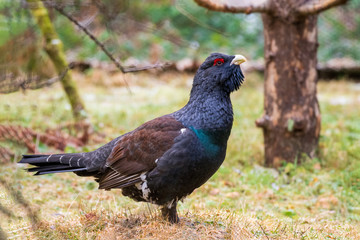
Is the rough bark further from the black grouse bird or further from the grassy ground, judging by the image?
the black grouse bird

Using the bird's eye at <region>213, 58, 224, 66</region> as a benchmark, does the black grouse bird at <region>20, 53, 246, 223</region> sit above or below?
below

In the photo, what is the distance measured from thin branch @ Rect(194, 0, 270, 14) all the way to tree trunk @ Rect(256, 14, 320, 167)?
29 cm

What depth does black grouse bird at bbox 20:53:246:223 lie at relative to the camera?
10.8 ft

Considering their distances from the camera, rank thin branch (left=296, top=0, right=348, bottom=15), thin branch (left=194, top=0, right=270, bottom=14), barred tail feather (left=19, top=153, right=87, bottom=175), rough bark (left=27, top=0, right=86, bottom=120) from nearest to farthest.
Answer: barred tail feather (left=19, top=153, right=87, bottom=175)
thin branch (left=296, top=0, right=348, bottom=15)
thin branch (left=194, top=0, right=270, bottom=14)
rough bark (left=27, top=0, right=86, bottom=120)

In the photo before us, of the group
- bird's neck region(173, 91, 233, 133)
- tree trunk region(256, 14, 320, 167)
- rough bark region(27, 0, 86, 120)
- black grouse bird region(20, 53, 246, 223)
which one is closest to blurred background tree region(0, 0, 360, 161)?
rough bark region(27, 0, 86, 120)

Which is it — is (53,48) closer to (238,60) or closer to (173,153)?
(238,60)

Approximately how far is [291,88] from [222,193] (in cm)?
152

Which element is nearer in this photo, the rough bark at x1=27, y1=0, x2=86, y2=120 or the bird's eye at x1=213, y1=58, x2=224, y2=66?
the bird's eye at x1=213, y1=58, x2=224, y2=66

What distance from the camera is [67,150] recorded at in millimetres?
5617

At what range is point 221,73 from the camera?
11.7ft

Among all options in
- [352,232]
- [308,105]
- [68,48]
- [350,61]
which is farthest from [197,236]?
[68,48]

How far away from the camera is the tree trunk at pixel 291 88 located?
5285 mm

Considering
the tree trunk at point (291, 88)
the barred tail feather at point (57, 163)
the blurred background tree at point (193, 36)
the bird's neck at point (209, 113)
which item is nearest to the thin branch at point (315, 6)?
the tree trunk at point (291, 88)

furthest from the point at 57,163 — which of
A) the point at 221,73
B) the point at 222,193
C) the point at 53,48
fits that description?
the point at 53,48
